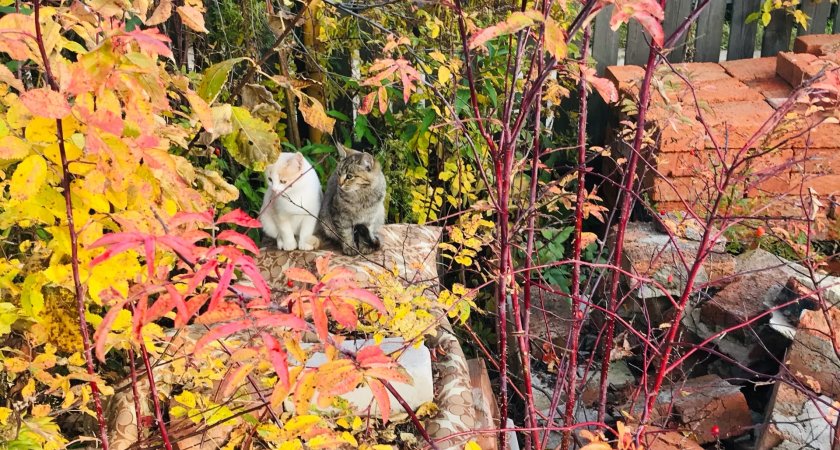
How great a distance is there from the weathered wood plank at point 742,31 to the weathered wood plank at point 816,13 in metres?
0.31

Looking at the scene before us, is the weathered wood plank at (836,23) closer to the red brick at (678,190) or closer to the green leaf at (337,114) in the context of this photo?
the red brick at (678,190)

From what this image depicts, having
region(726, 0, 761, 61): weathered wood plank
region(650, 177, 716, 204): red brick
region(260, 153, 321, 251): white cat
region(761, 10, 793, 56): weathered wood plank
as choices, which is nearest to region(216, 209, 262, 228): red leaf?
region(260, 153, 321, 251): white cat

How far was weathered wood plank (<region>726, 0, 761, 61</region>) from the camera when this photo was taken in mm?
4547

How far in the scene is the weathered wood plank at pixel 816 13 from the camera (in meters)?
4.52

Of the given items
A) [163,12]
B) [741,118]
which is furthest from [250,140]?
[741,118]

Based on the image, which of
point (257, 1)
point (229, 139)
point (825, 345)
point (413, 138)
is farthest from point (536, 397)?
point (257, 1)

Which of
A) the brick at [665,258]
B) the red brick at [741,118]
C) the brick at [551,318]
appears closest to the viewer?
the brick at [665,258]

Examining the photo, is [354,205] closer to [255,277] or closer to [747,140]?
[747,140]

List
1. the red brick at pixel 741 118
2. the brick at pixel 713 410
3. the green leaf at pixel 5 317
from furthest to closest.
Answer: the red brick at pixel 741 118 → the brick at pixel 713 410 → the green leaf at pixel 5 317

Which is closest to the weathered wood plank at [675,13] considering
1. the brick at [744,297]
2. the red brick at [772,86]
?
the red brick at [772,86]

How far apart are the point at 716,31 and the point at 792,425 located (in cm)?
282

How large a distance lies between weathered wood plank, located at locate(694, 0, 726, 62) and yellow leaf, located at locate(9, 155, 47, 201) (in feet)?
13.9

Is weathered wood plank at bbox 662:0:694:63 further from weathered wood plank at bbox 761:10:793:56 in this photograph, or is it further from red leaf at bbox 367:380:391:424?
red leaf at bbox 367:380:391:424

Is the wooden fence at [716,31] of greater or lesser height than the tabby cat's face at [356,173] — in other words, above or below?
above
